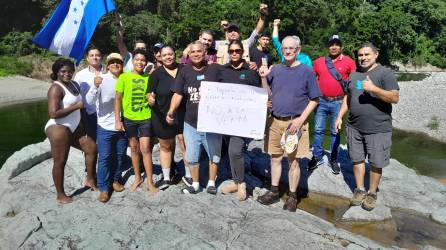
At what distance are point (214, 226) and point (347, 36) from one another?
49025mm

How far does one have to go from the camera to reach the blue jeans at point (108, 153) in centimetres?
618

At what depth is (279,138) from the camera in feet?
19.8

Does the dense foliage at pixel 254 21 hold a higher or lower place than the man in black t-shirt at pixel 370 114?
A: higher

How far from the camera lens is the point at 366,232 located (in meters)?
6.00

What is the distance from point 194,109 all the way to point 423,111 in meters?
18.8

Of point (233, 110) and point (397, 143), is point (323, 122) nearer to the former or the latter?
point (233, 110)

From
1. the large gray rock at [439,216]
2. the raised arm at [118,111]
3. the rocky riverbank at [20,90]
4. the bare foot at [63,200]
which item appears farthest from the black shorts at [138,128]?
the rocky riverbank at [20,90]

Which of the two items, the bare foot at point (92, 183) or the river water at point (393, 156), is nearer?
the river water at point (393, 156)

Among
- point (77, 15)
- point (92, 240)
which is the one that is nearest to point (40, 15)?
point (77, 15)

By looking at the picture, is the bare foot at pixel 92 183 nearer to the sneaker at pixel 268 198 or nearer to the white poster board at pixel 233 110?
the white poster board at pixel 233 110

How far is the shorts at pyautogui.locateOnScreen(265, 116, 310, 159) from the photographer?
5.95m

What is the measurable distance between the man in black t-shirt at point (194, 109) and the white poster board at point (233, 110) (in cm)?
16

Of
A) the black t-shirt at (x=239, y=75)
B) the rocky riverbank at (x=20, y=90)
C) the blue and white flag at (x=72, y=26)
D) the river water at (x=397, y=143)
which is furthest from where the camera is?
the rocky riverbank at (x=20, y=90)

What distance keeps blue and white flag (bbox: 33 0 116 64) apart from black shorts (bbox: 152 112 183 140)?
2055 mm
